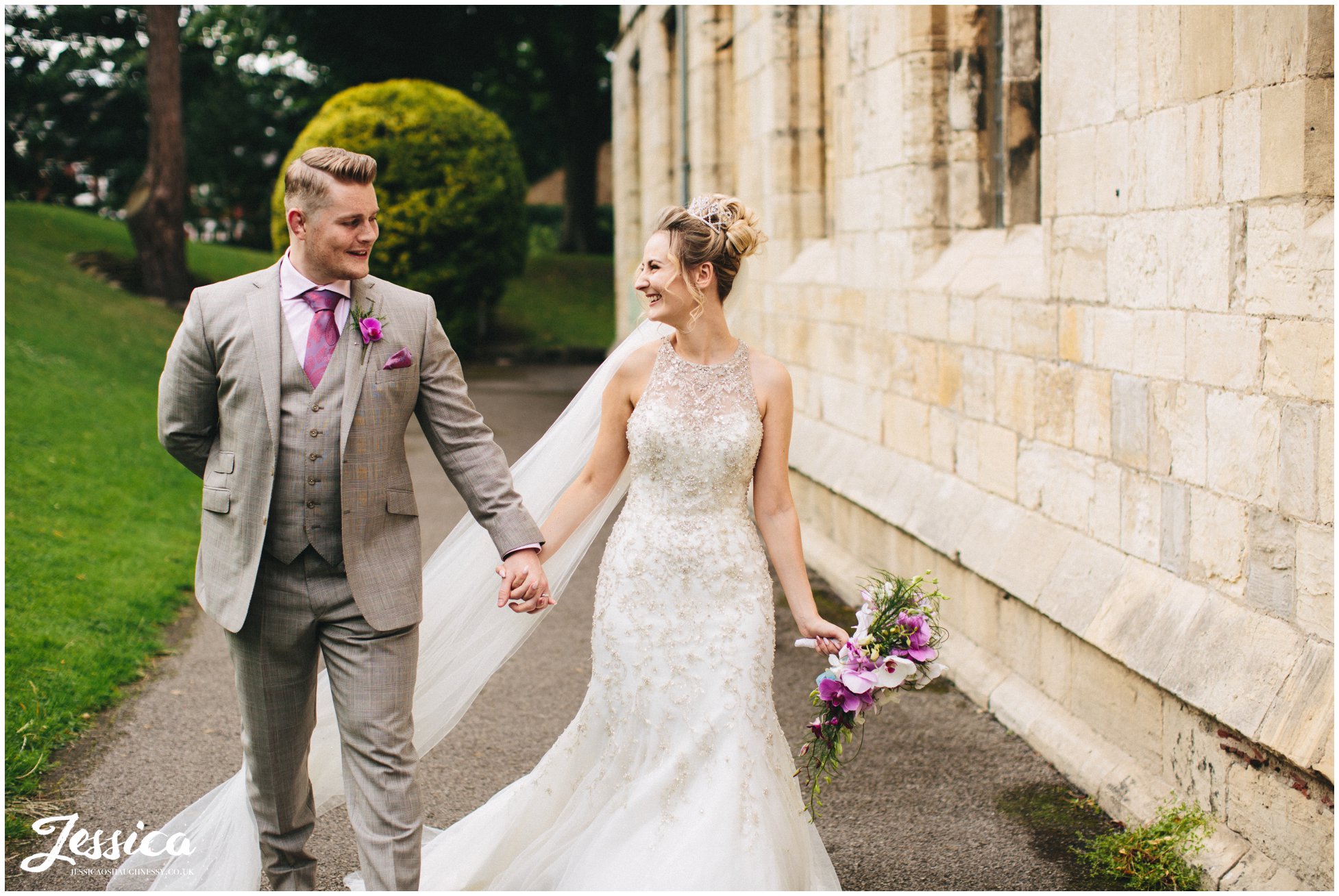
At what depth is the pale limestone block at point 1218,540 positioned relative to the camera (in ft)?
13.2

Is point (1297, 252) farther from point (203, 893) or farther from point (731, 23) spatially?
point (731, 23)

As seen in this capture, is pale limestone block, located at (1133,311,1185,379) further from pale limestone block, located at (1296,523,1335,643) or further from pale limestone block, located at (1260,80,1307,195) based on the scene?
pale limestone block, located at (1296,523,1335,643)

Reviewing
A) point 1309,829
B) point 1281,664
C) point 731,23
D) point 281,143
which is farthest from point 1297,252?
point 281,143

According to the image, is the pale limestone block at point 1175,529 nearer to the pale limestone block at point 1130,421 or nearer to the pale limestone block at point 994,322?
the pale limestone block at point 1130,421

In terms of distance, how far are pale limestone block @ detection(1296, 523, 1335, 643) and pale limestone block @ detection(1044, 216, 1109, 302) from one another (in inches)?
62.6

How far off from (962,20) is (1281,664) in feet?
14.7

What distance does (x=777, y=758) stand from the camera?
3.68m

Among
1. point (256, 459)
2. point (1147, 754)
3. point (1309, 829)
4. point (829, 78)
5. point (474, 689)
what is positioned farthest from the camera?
point (829, 78)

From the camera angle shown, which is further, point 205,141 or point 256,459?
point 205,141

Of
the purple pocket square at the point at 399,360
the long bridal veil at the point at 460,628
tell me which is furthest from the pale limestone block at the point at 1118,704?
the purple pocket square at the point at 399,360

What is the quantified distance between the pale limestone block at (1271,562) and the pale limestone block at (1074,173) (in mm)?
1728

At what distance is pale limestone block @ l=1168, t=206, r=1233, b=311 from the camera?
13.5 feet

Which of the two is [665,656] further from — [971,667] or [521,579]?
[971,667]

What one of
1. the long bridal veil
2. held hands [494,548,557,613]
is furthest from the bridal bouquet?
the long bridal veil
